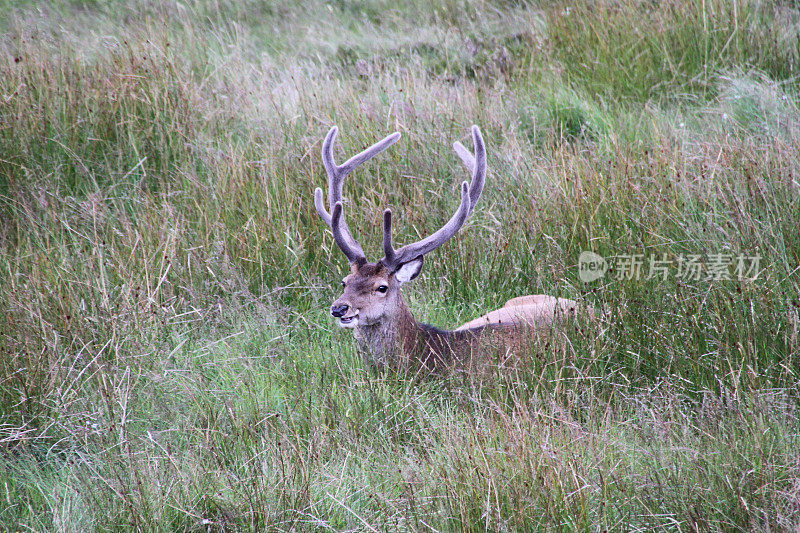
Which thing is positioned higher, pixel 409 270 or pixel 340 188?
pixel 340 188

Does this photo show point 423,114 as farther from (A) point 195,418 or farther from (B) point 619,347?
(A) point 195,418

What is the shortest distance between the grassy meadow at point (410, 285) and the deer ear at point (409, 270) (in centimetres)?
46

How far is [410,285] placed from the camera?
504 centimetres

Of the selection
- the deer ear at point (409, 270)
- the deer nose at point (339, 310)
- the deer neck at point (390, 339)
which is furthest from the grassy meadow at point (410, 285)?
the deer ear at point (409, 270)

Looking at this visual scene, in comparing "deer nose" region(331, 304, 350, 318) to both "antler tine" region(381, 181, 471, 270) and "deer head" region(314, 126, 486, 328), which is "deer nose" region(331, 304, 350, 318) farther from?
"antler tine" region(381, 181, 471, 270)

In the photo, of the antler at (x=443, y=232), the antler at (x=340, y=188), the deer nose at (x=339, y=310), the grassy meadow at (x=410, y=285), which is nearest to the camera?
the grassy meadow at (x=410, y=285)

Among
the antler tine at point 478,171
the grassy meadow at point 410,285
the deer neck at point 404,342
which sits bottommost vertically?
the deer neck at point 404,342

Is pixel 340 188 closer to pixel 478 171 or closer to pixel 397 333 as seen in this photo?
pixel 478 171

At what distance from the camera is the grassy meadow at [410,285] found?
9.70 feet

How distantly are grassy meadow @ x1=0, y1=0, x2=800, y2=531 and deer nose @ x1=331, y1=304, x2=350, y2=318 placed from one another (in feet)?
0.71

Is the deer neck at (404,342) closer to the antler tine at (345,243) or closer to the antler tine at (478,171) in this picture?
the antler tine at (345,243)

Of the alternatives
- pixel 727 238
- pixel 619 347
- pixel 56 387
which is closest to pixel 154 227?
pixel 56 387

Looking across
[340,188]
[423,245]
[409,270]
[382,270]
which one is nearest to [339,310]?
[382,270]

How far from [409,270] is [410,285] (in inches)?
30.7
